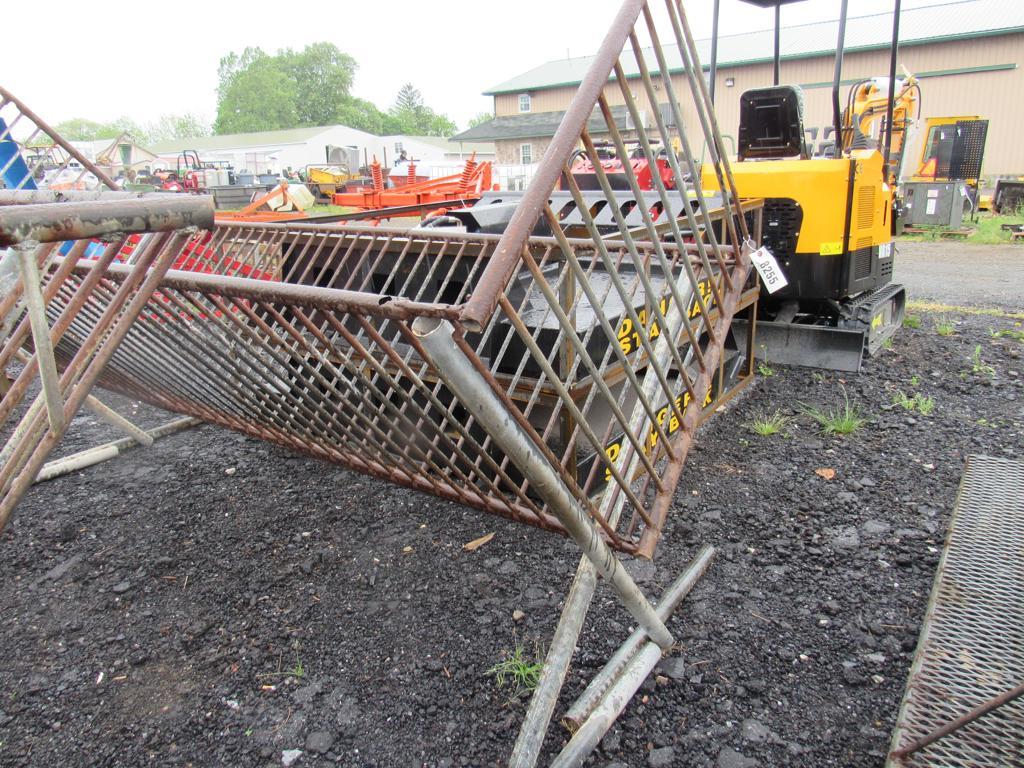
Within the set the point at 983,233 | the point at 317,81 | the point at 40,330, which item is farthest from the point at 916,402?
the point at 317,81

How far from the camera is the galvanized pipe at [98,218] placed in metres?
1.17

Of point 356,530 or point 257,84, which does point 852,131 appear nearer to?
point 356,530

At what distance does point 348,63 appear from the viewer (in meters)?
107

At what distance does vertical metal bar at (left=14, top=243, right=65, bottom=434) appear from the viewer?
4.22 ft

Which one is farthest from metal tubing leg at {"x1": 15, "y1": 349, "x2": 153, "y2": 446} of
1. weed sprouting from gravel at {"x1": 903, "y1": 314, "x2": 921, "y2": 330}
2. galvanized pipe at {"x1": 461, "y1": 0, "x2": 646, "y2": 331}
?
weed sprouting from gravel at {"x1": 903, "y1": 314, "x2": 921, "y2": 330}

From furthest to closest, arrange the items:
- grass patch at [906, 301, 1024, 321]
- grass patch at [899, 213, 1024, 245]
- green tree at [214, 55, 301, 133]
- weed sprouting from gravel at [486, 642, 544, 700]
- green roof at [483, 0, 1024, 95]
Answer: green tree at [214, 55, 301, 133]
green roof at [483, 0, 1024, 95]
grass patch at [899, 213, 1024, 245]
grass patch at [906, 301, 1024, 321]
weed sprouting from gravel at [486, 642, 544, 700]

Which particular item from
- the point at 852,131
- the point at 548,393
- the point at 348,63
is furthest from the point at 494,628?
the point at 348,63

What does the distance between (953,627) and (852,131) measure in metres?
5.27

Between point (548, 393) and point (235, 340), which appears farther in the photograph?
point (548, 393)

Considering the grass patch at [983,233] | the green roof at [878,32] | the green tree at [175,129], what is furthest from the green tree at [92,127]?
the grass patch at [983,233]

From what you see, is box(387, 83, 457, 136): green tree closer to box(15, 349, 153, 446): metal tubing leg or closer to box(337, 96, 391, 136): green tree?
box(337, 96, 391, 136): green tree

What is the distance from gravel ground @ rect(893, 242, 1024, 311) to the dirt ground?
4798 millimetres

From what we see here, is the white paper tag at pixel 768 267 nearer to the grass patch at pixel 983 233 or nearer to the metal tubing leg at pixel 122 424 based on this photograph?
the metal tubing leg at pixel 122 424

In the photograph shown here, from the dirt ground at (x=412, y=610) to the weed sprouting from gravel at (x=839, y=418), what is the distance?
79mm
